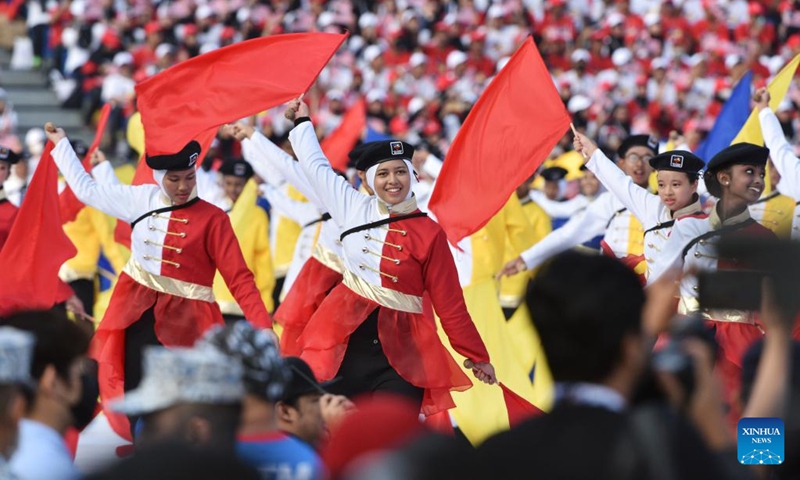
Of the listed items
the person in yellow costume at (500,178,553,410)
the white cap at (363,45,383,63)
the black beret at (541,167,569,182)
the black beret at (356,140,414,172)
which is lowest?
the person in yellow costume at (500,178,553,410)

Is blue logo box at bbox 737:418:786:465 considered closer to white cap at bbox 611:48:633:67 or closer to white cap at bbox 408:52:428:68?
white cap at bbox 408:52:428:68

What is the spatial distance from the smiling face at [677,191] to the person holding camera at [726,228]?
34 centimetres

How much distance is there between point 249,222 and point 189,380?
856cm

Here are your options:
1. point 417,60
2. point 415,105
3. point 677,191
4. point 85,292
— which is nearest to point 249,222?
point 85,292

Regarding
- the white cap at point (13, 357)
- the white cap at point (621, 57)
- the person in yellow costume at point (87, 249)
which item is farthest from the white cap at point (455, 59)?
the white cap at point (13, 357)

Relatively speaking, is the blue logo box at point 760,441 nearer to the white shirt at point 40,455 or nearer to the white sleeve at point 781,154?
the white shirt at point 40,455

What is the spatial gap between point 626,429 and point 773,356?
917 mm

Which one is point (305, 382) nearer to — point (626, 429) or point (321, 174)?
point (626, 429)

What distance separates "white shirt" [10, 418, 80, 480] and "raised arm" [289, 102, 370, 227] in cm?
380

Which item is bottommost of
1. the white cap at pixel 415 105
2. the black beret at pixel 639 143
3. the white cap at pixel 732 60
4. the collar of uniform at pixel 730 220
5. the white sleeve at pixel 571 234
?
the white sleeve at pixel 571 234

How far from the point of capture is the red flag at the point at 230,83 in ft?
28.5

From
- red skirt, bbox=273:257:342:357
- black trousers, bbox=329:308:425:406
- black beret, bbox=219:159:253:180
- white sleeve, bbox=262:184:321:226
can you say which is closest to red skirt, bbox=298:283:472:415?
black trousers, bbox=329:308:425:406

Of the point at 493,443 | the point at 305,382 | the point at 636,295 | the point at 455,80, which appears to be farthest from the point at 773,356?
the point at 455,80

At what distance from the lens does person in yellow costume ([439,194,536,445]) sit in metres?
9.35
